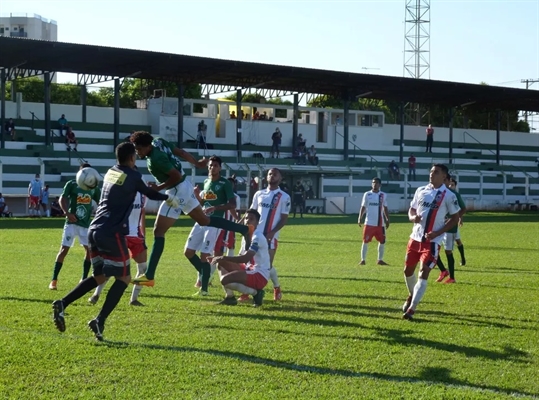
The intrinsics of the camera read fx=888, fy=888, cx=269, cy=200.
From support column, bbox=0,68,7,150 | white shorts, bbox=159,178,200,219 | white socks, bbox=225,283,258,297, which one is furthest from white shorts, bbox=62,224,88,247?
support column, bbox=0,68,7,150

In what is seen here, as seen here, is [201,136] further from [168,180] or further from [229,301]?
[168,180]

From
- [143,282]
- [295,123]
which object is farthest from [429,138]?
[143,282]

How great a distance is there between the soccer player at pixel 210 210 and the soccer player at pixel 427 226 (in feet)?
11.3

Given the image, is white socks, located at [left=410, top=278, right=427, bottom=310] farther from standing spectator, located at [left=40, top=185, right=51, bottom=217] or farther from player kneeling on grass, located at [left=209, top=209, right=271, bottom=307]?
standing spectator, located at [left=40, top=185, right=51, bottom=217]

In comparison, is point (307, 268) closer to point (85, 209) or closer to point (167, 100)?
point (85, 209)

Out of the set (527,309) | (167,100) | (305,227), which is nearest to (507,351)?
(527,309)

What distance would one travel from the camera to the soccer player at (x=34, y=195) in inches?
1606

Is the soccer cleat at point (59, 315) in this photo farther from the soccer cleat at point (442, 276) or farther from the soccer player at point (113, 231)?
the soccer cleat at point (442, 276)

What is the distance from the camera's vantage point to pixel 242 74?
184 ft

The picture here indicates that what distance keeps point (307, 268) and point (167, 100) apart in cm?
3928

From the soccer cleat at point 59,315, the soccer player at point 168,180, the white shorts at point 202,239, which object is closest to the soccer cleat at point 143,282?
the soccer player at point 168,180

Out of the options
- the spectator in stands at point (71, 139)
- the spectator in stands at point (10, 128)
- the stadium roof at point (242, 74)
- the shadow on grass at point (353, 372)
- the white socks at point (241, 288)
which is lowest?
the shadow on grass at point (353, 372)

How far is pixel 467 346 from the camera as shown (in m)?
9.70

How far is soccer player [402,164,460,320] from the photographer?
38.6 ft
